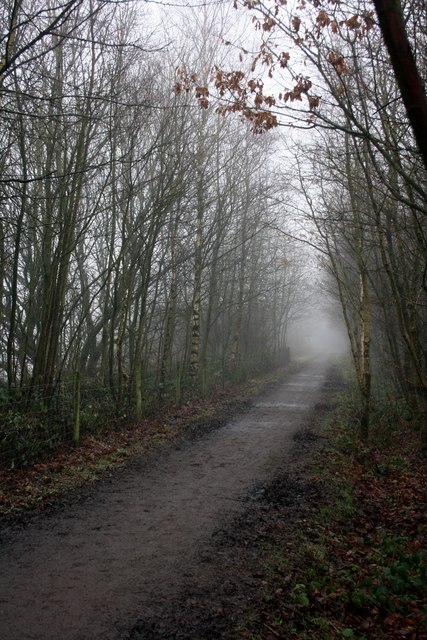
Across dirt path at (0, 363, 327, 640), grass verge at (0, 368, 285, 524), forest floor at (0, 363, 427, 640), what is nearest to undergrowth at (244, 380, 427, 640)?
forest floor at (0, 363, 427, 640)

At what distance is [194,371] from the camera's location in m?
16.3

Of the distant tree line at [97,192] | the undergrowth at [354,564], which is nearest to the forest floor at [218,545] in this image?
the undergrowth at [354,564]

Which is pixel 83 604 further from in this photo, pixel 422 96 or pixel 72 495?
pixel 422 96

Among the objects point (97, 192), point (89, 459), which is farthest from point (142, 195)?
point (89, 459)

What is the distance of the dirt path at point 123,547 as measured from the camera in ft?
12.0

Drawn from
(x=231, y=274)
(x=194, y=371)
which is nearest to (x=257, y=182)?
(x=231, y=274)

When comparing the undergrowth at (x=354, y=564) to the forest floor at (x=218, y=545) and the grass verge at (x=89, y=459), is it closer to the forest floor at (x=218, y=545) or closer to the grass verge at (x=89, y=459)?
the forest floor at (x=218, y=545)

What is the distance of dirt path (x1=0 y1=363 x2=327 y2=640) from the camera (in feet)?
12.0

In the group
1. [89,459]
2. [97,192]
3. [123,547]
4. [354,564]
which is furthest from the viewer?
[97,192]

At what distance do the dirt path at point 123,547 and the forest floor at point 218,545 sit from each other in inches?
0.6

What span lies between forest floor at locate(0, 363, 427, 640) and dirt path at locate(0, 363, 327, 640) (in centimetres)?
2

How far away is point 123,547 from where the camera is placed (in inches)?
193

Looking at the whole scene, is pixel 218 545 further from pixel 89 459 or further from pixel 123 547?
pixel 89 459

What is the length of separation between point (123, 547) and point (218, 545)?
3.24 feet
